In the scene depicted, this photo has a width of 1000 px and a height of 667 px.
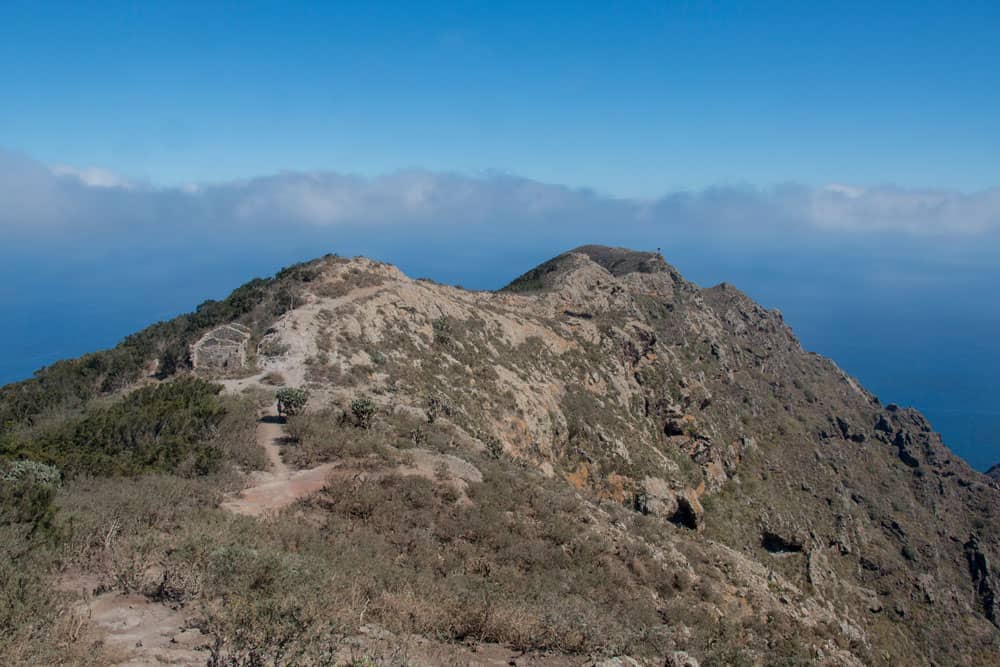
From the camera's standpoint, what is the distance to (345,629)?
270 inches

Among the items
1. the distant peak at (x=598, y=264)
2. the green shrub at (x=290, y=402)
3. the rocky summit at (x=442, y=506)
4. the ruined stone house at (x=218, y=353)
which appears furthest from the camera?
the distant peak at (x=598, y=264)

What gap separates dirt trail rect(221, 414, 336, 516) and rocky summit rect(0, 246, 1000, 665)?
89mm

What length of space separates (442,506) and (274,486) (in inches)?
157

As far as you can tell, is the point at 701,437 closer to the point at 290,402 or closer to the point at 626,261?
the point at 290,402

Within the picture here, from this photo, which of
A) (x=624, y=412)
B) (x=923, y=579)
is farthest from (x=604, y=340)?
(x=923, y=579)

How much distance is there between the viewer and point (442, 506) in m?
13.0

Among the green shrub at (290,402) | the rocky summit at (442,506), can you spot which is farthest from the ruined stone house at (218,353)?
the green shrub at (290,402)

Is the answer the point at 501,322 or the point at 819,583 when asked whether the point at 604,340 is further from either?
the point at 819,583

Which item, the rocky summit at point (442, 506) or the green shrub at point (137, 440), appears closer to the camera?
the rocky summit at point (442, 506)

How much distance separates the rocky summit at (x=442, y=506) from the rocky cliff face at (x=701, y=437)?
9.0 inches

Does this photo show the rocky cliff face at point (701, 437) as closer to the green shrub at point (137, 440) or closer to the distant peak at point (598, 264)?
the distant peak at point (598, 264)

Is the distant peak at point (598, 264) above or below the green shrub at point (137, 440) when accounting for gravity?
above

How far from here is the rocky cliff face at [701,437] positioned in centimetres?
2233

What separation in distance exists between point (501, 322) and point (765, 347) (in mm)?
50798
